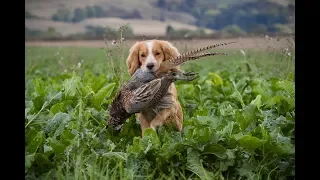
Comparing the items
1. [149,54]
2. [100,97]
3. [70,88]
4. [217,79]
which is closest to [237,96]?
[217,79]

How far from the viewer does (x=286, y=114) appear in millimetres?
3004

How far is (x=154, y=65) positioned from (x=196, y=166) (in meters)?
0.40

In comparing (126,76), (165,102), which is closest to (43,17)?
(126,76)

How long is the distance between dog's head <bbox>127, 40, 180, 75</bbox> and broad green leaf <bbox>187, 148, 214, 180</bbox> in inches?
13.2

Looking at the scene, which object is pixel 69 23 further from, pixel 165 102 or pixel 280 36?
pixel 280 36

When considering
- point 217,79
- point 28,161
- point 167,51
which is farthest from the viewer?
point 217,79

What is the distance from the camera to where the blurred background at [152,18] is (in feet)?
9.65

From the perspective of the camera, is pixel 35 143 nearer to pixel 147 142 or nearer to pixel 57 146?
pixel 57 146

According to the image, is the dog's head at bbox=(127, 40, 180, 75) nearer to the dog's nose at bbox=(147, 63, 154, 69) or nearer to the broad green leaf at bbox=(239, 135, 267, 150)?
the dog's nose at bbox=(147, 63, 154, 69)

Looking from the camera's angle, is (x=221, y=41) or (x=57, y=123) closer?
(x=57, y=123)

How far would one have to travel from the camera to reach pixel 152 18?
9.95 feet

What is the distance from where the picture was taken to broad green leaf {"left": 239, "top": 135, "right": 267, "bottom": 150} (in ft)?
8.43

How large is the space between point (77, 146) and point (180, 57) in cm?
51
